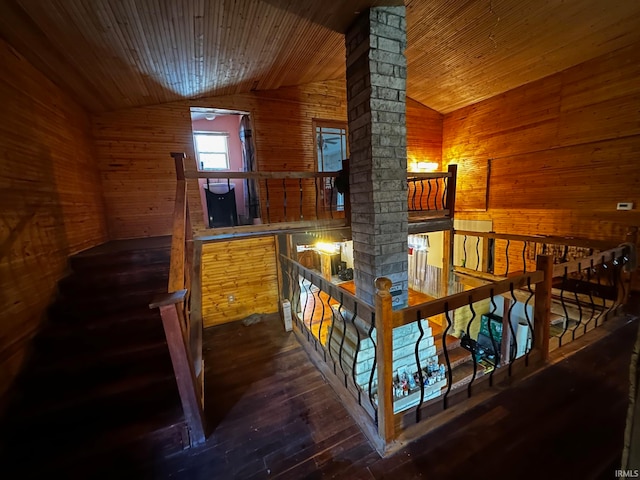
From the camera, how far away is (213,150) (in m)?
6.99

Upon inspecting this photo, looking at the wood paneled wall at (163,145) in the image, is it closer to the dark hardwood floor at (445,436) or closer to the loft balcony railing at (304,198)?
the loft balcony railing at (304,198)

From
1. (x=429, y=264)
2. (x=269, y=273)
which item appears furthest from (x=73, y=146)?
(x=429, y=264)

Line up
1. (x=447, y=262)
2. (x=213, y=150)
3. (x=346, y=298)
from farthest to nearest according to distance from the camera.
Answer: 1. (x=213, y=150)
2. (x=447, y=262)
3. (x=346, y=298)

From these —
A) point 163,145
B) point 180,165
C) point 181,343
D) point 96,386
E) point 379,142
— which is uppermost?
point 163,145

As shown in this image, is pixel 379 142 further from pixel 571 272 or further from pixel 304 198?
pixel 304 198

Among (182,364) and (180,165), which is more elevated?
(180,165)

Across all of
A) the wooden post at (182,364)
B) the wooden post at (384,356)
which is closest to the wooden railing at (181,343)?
the wooden post at (182,364)

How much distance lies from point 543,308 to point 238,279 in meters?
3.85

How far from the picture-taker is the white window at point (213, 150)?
22.6 feet

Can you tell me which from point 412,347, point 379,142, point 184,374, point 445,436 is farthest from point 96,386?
point 379,142

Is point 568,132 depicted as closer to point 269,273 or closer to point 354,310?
point 354,310

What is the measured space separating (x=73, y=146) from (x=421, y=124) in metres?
6.64

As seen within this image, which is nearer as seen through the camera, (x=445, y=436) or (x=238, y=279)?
(x=445, y=436)

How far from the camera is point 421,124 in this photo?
Answer: 6406 mm
